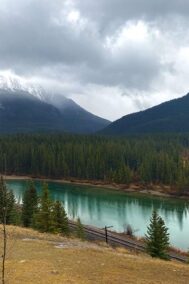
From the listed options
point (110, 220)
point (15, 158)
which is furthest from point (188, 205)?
point (15, 158)

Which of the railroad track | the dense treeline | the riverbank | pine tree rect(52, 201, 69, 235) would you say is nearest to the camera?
pine tree rect(52, 201, 69, 235)

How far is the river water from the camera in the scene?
8388 centimetres

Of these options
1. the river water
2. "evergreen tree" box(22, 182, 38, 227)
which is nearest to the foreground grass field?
"evergreen tree" box(22, 182, 38, 227)

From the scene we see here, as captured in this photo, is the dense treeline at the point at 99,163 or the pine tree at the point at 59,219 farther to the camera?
the dense treeline at the point at 99,163

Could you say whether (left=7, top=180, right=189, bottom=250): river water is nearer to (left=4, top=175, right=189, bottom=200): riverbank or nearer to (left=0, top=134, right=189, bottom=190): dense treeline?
(left=4, top=175, right=189, bottom=200): riverbank

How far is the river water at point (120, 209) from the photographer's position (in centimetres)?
8388

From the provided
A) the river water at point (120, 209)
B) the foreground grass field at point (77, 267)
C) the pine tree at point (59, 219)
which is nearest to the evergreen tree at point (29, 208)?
the pine tree at point (59, 219)

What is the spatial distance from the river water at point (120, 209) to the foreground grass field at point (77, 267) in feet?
144

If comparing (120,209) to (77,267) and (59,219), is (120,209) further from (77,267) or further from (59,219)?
(77,267)

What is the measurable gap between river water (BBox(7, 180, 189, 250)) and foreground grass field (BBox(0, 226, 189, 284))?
144 ft

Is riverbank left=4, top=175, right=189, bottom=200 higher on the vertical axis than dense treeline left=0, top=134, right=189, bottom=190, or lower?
lower

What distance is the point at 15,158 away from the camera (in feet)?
624

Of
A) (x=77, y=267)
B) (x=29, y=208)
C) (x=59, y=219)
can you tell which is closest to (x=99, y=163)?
(x=29, y=208)

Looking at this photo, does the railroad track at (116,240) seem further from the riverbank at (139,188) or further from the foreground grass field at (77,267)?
the riverbank at (139,188)
